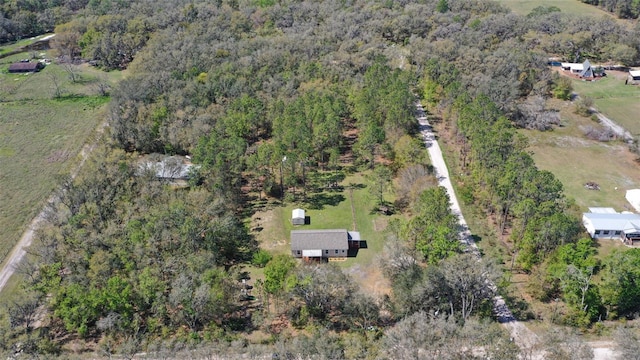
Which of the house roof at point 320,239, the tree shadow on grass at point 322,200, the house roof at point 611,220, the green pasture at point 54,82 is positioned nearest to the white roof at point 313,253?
the house roof at point 320,239

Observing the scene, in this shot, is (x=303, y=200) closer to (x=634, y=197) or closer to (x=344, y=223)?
(x=344, y=223)

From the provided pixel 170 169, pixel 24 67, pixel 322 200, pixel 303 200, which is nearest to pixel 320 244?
pixel 322 200

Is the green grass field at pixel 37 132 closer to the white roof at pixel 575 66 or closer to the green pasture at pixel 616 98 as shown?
the green pasture at pixel 616 98

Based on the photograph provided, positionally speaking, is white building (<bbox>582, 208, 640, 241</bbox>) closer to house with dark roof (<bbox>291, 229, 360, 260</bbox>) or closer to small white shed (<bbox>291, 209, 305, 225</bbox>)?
house with dark roof (<bbox>291, 229, 360, 260</bbox>)

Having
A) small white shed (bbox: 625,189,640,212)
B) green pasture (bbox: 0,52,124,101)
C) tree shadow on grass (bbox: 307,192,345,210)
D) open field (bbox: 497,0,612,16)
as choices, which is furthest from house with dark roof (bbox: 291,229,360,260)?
open field (bbox: 497,0,612,16)

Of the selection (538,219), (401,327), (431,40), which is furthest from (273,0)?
(401,327)
